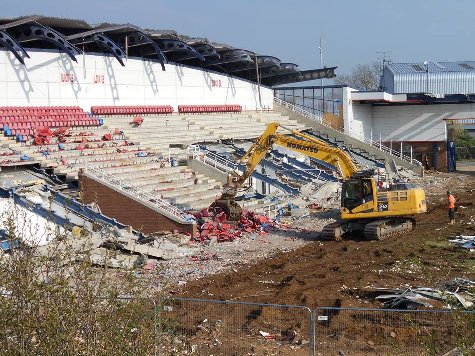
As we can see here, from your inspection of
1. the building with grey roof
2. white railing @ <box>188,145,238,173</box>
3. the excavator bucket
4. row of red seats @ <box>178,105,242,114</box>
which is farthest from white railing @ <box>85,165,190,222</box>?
the building with grey roof

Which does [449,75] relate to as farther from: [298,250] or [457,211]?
[298,250]

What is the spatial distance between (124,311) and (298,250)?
1643 centimetres

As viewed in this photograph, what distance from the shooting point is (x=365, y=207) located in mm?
24453

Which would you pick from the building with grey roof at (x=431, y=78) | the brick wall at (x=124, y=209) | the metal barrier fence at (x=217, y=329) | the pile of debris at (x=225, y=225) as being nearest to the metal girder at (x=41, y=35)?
the brick wall at (x=124, y=209)

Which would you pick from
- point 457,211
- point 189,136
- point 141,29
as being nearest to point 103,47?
point 141,29

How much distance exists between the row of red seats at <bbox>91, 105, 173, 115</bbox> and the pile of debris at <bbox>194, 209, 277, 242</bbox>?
1224 cm

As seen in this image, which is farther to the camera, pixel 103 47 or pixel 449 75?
pixel 449 75

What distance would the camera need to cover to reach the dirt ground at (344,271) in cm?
1636

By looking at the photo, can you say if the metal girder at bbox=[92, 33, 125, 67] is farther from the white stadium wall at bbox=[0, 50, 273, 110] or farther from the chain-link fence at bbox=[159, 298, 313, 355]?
the chain-link fence at bbox=[159, 298, 313, 355]

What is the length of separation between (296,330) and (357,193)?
11951 millimetres

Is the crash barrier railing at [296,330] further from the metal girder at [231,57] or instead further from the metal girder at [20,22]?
the metal girder at [231,57]

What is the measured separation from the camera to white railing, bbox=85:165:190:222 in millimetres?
25316

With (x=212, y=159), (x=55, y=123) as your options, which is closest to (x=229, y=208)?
(x=212, y=159)

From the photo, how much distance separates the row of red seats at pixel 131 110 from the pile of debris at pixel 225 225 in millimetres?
12237
